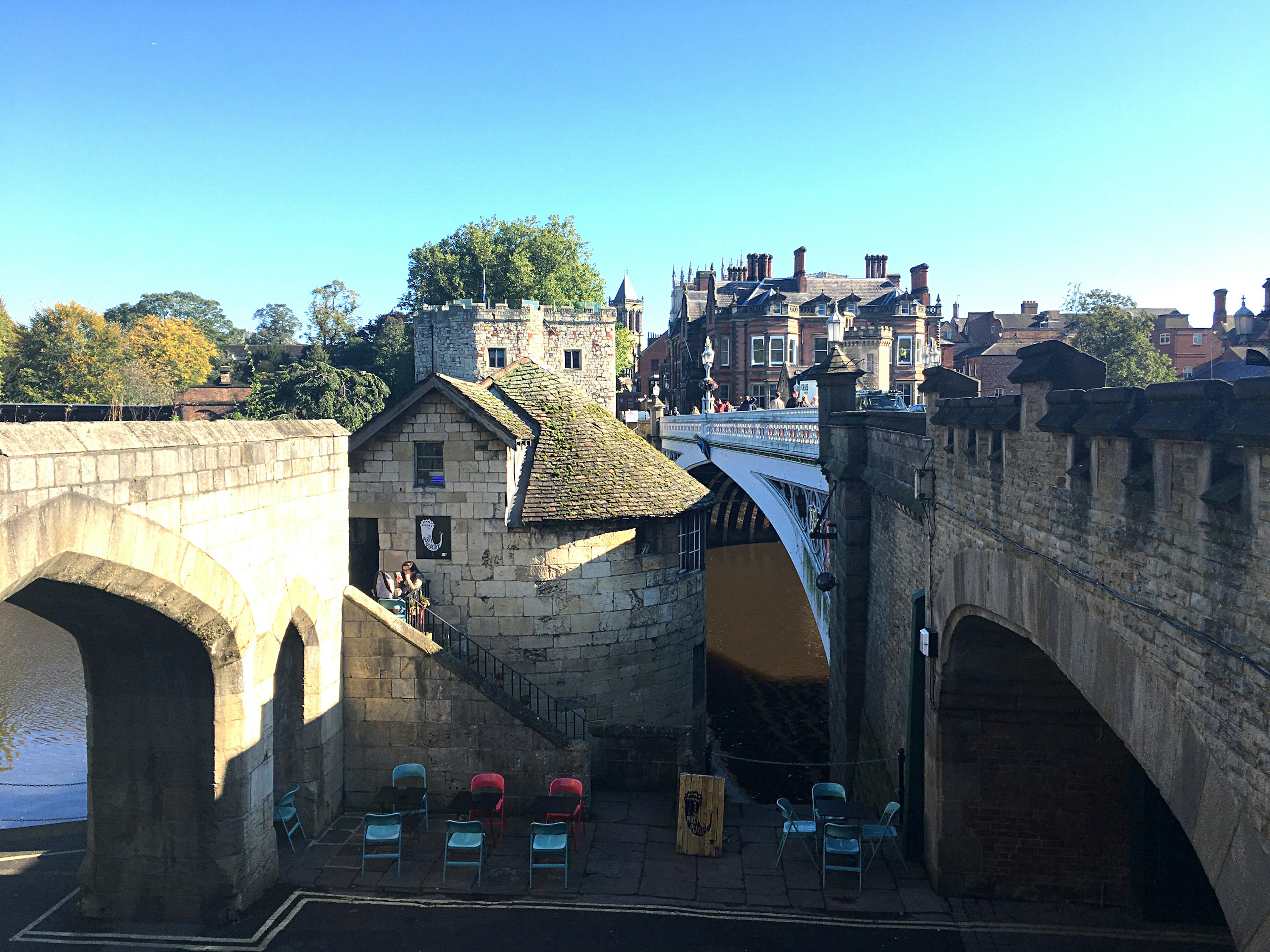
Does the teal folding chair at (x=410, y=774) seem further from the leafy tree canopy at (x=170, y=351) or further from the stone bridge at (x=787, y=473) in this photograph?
the leafy tree canopy at (x=170, y=351)

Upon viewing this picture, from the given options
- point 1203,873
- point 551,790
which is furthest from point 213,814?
point 1203,873

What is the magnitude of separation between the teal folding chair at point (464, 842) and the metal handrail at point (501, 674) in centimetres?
445

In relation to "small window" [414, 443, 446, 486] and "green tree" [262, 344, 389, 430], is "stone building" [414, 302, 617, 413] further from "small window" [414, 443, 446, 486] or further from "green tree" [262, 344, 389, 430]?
"small window" [414, 443, 446, 486]

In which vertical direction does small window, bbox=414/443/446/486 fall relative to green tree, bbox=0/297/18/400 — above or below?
below

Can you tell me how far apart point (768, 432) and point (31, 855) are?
15.4 meters

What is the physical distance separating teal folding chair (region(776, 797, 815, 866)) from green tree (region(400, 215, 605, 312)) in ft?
174

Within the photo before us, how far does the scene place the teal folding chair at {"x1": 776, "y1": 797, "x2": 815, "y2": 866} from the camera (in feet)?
37.1

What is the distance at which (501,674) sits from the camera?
1580 centimetres

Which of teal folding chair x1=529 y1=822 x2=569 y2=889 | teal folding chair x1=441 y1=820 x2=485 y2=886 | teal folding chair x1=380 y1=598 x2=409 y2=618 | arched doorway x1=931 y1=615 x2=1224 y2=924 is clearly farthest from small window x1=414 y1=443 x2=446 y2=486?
arched doorway x1=931 y1=615 x2=1224 y2=924

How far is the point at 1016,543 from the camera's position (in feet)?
24.7

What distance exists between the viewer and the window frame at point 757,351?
204 feet

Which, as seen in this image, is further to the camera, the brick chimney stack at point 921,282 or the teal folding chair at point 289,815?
the brick chimney stack at point 921,282

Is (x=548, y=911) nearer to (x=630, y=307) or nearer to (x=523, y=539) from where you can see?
(x=523, y=539)

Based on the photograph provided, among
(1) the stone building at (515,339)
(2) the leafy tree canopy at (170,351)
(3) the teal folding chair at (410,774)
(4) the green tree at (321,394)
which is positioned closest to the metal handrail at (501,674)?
(3) the teal folding chair at (410,774)
